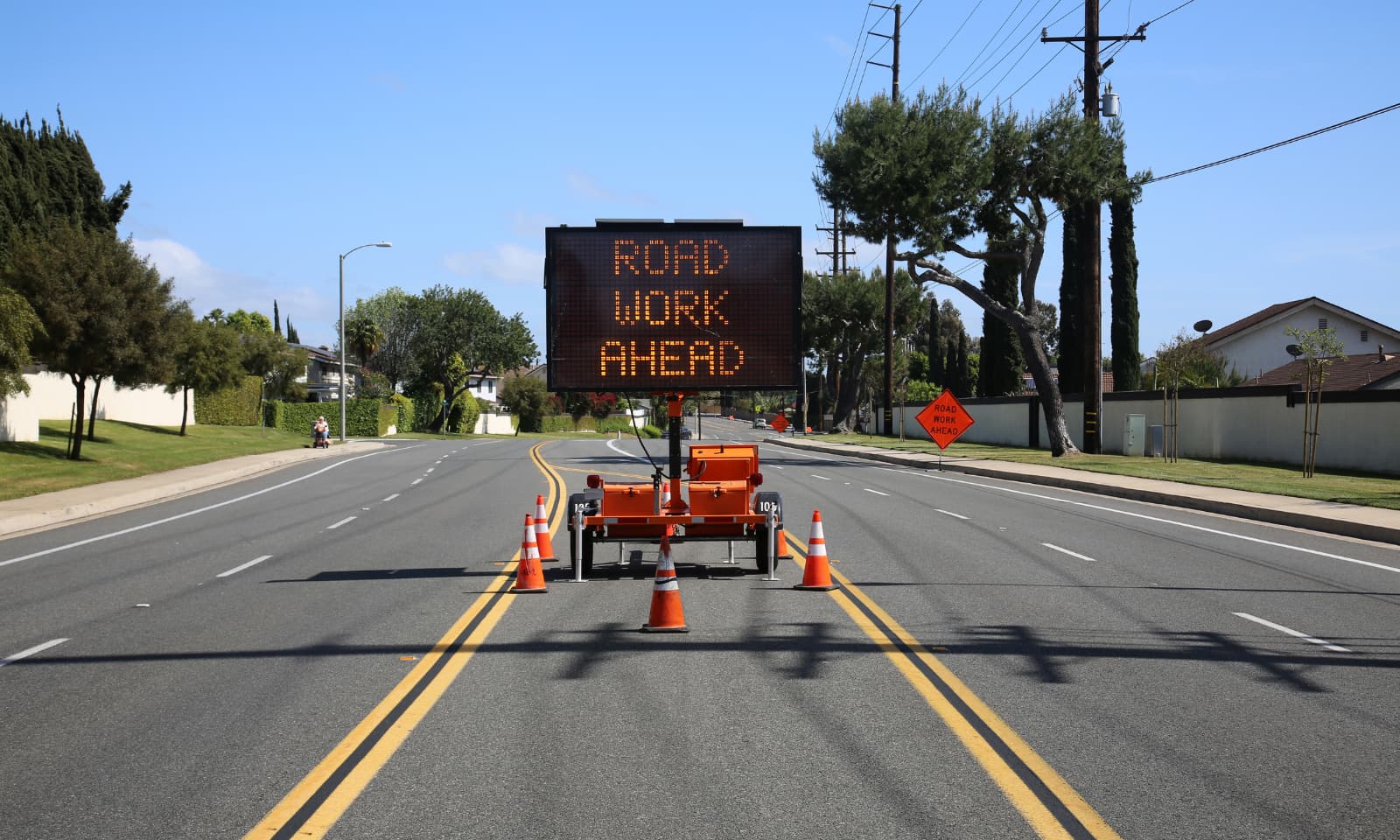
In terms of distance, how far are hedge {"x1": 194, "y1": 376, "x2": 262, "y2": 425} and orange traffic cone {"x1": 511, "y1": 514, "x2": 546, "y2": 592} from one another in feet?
194

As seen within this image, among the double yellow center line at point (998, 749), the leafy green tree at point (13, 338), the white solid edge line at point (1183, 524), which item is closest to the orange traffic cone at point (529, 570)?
the double yellow center line at point (998, 749)

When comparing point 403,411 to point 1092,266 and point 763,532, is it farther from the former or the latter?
point 763,532

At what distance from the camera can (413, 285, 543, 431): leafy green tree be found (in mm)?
103500

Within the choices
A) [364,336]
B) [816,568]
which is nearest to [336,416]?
[364,336]

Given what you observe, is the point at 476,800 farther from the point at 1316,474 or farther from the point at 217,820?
the point at 1316,474

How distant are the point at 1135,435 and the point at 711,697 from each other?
35817 mm

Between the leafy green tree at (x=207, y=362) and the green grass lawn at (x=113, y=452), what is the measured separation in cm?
222

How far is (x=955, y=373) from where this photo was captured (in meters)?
97.2

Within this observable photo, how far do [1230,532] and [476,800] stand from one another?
15348mm

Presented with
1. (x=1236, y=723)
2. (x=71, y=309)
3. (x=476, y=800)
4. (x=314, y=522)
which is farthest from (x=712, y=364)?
(x=71, y=309)

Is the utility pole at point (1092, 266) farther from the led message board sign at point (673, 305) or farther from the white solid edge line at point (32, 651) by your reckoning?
the white solid edge line at point (32, 651)

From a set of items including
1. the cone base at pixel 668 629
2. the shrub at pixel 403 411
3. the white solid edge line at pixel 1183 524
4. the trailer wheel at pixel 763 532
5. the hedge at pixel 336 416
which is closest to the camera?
the cone base at pixel 668 629

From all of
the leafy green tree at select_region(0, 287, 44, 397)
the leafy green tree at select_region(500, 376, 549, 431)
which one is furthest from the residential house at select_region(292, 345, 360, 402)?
the leafy green tree at select_region(0, 287, 44, 397)

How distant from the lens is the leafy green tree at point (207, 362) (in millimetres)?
54531
